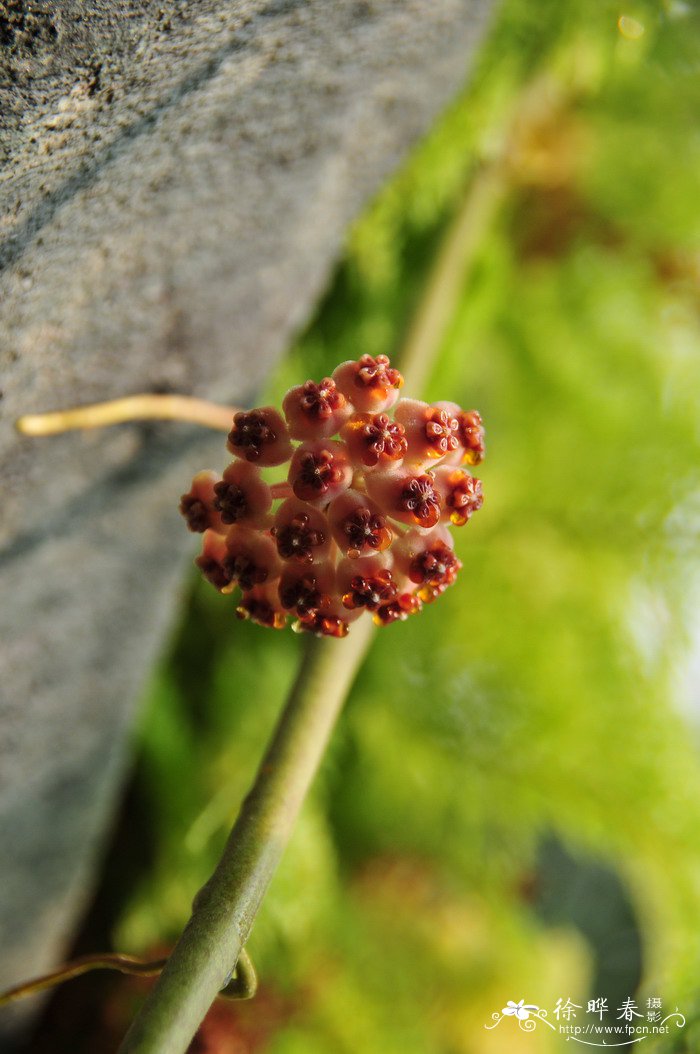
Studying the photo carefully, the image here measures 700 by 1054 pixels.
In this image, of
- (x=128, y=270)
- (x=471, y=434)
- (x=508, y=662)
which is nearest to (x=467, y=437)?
(x=471, y=434)

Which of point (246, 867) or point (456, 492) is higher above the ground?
point (456, 492)

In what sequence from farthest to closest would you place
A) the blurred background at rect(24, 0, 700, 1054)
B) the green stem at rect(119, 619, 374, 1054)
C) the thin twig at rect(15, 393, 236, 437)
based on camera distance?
the blurred background at rect(24, 0, 700, 1054), the thin twig at rect(15, 393, 236, 437), the green stem at rect(119, 619, 374, 1054)

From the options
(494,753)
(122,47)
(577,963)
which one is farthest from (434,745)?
(122,47)

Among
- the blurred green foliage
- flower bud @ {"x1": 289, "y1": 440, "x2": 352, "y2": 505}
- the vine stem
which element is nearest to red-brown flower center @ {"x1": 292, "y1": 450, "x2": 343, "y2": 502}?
flower bud @ {"x1": 289, "y1": 440, "x2": 352, "y2": 505}

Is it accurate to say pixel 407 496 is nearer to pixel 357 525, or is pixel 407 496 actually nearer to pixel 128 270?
pixel 357 525

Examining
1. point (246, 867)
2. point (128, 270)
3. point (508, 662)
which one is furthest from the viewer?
point (508, 662)

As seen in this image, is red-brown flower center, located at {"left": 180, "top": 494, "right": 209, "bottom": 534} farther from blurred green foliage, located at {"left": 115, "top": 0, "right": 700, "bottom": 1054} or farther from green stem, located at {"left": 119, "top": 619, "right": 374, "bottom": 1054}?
blurred green foliage, located at {"left": 115, "top": 0, "right": 700, "bottom": 1054}
